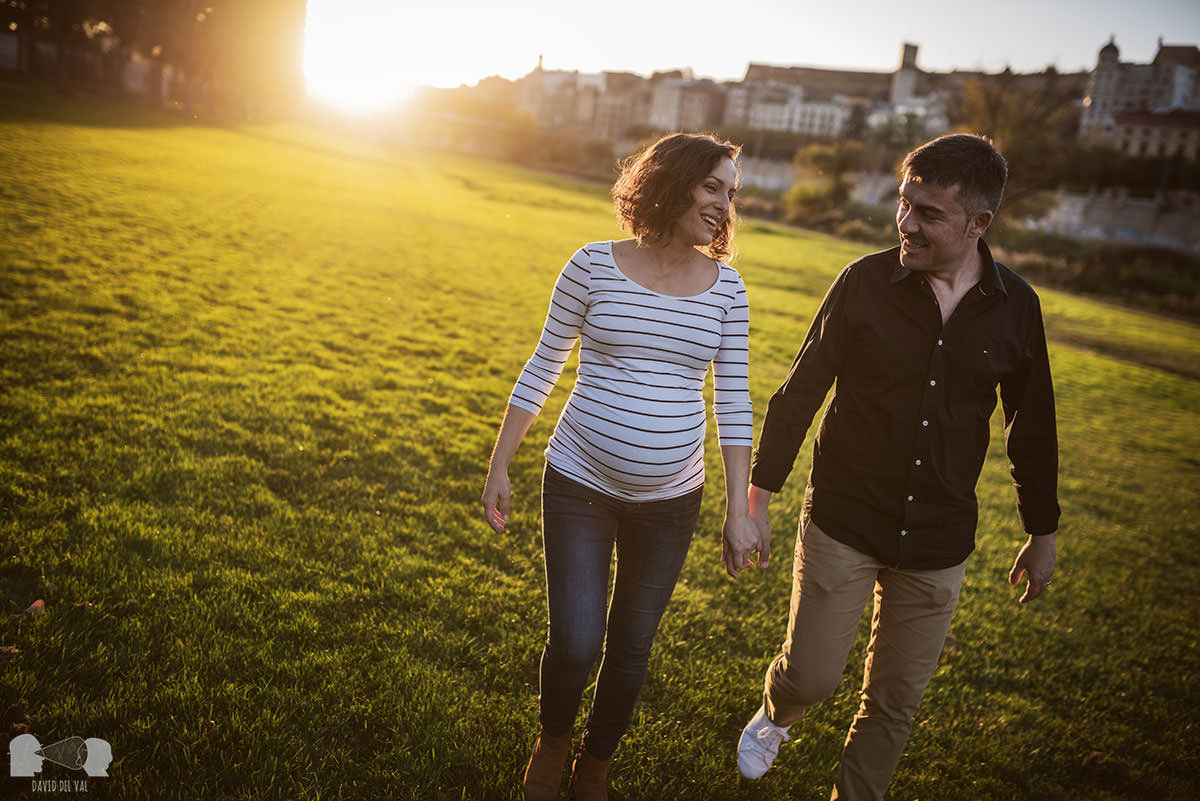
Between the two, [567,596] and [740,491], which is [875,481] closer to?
[740,491]

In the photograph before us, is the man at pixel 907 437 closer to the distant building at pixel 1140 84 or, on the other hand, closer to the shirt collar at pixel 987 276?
the shirt collar at pixel 987 276

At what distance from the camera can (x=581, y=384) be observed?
2.66m

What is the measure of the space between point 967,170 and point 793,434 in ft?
3.76

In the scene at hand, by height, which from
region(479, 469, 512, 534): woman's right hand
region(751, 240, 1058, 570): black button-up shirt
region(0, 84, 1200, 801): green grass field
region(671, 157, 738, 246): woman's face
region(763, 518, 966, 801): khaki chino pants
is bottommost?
region(0, 84, 1200, 801): green grass field

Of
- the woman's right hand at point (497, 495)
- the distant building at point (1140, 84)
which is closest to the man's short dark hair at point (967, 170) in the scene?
the woman's right hand at point (497, 495)

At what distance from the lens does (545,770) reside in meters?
2.76

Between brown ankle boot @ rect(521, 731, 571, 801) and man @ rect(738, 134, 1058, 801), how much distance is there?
0.97 metres

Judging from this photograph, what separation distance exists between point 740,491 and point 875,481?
563 mm

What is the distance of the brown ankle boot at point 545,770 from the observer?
2.74m

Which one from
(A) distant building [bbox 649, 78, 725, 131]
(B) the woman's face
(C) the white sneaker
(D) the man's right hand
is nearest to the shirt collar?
(B) the woman's face

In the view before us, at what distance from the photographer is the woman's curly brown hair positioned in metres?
2.56

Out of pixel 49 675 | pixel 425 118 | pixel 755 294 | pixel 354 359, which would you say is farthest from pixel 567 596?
pixel 425 118

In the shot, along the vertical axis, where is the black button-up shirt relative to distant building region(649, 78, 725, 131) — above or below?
below

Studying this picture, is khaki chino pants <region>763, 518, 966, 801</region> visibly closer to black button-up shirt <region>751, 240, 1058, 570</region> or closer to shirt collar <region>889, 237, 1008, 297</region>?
black button-up shirt <region>751, 240, 1058, 570</region>
